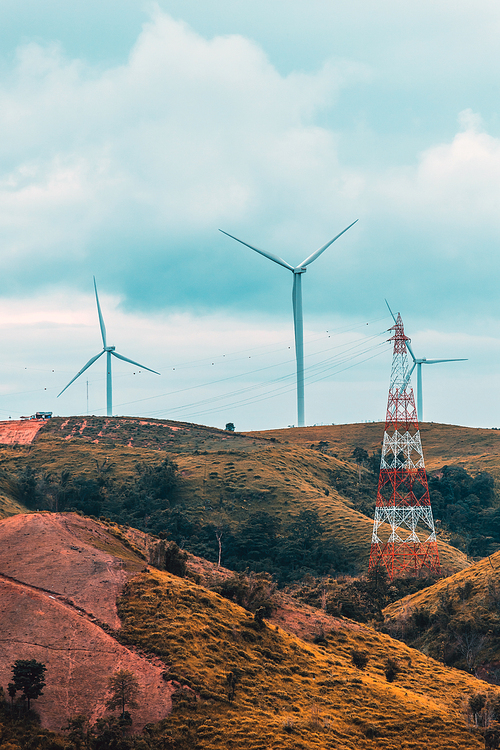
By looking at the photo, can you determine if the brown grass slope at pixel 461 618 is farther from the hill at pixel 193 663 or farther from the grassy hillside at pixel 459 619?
the hill at pixel 193 663

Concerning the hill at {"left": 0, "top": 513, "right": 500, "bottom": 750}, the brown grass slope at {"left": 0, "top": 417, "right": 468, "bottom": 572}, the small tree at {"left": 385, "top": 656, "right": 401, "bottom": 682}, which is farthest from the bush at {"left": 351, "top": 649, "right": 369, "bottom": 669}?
the brown grass slope at {"left": 0, "top": 417, "right": 468, "bottom": 572}

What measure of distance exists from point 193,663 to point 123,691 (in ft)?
25.7

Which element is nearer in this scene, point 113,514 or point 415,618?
point 415,618

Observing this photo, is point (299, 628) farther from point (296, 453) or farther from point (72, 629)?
point (296, 453)

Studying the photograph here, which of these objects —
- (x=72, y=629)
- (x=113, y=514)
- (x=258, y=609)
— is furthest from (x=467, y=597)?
(x=113, y=514)

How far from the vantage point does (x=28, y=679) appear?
132 ft

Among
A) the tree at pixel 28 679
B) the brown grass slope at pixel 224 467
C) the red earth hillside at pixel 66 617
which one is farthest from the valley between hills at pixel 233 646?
the brown grass slope at pixel 224 467

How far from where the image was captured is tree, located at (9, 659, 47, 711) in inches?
1570

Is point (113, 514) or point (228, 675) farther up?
point (113, 514)

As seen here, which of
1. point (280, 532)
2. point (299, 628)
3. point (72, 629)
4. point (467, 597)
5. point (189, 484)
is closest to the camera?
point (72, 629)

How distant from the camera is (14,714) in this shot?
3928cm

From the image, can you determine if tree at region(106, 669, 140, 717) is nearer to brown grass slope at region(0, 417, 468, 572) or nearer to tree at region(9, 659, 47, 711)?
tree at region(9, 659, 47, 711)

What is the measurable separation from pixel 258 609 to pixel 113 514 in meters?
78.1

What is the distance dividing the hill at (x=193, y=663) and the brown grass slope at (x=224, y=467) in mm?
55769
